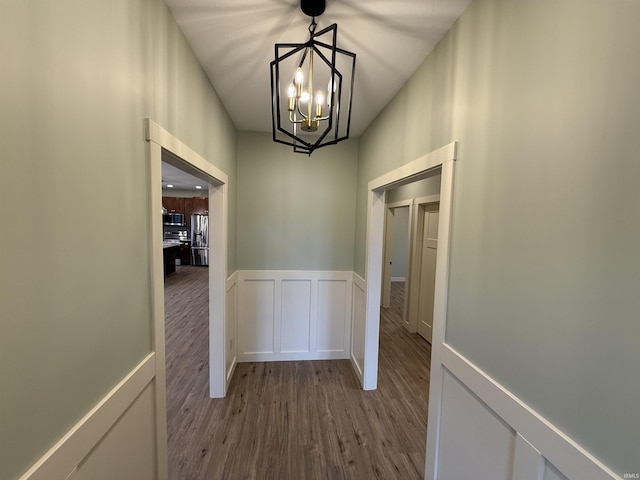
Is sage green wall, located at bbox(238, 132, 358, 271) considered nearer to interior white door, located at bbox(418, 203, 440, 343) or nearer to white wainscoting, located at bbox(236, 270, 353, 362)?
Result: white wainscoting, located at bbox(236, 270, 353, 362)

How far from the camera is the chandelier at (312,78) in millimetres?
1080

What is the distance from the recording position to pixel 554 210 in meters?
0.82

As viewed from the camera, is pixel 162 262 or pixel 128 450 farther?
pixel 162 262

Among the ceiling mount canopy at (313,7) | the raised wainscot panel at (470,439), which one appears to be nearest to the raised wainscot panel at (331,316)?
the raised wainscot panel at (470,439)

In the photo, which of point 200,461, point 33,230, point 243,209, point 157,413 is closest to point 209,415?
point 200,461

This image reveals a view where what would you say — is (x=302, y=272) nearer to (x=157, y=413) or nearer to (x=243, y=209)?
(x=243, y=209)

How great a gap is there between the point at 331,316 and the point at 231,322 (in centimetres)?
114

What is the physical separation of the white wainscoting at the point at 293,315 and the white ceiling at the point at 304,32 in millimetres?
1974

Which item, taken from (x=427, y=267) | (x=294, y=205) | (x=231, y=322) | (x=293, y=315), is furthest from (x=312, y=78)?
(x=427, y=267)

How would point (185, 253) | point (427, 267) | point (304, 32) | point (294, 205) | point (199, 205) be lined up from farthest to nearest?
1. point (199, 205)
2. point (185, 253)
3. point (427, 267)
4. point (294, 205)
5. point (304, 32)

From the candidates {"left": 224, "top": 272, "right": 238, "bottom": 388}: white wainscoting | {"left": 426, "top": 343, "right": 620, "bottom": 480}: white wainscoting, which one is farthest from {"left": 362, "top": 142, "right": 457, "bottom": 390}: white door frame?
{"left": 224, "top": 272, "right": 238, "bottom": 388}: white wainscoting

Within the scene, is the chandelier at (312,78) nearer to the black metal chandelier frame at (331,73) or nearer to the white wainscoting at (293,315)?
the black metal chandelier frame at (331,73)

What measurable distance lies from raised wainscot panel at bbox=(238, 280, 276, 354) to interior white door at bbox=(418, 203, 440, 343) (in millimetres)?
2252

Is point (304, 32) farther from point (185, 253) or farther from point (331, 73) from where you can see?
point (185, 253)
